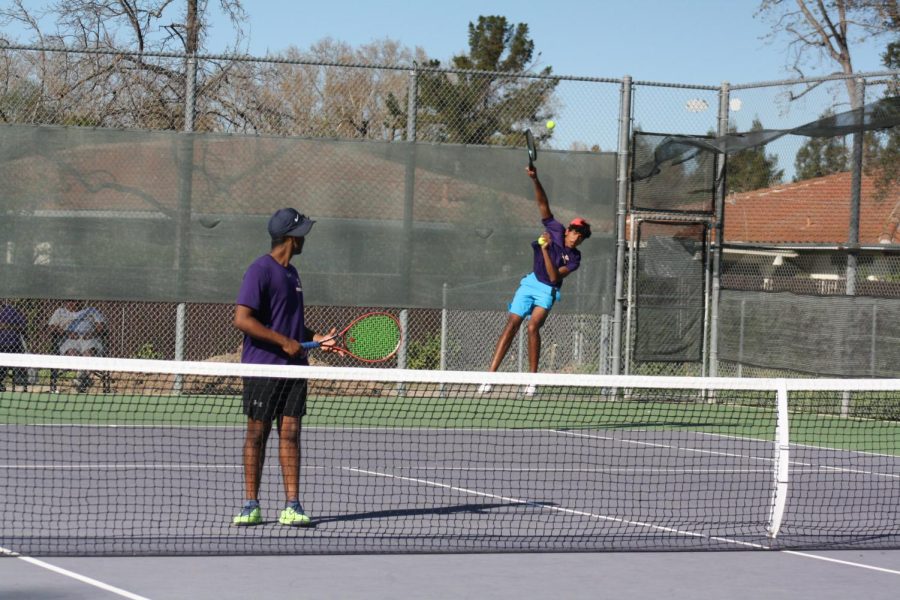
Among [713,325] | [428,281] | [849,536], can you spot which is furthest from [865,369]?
[849,536]

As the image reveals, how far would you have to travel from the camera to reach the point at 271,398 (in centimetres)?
636

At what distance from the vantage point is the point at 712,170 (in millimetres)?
14609

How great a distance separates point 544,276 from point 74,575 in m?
7.11

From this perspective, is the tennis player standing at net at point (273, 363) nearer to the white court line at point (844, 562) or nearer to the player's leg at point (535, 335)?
the white court line at point (844, 562)

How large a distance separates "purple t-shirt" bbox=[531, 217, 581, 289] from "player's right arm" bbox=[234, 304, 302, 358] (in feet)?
18.2

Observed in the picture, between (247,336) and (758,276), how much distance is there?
1024cm

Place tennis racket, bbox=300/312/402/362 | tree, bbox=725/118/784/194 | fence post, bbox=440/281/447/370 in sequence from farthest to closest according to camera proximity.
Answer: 1. tree, bbox=725/118/784/194
2. fence post, bbox=440/281/447/370
3. tennis racket, bbox=300/312/402/362

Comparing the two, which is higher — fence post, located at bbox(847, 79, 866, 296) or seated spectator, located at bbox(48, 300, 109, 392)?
fence post, located at bbox(847, 79, 866, 296)

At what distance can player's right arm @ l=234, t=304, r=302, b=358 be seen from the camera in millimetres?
6258

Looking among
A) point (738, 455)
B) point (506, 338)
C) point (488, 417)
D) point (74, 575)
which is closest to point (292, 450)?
point (74, 575)

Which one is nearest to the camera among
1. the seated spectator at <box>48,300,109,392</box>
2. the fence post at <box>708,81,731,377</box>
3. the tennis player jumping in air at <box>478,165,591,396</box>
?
the tennis player jumping in air at <box>478,165,591,396</box>

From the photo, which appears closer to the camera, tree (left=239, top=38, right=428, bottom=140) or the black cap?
the black cap

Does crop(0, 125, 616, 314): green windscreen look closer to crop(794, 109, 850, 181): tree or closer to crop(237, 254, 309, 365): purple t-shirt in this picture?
crop(794, 109, 850, 181): tree

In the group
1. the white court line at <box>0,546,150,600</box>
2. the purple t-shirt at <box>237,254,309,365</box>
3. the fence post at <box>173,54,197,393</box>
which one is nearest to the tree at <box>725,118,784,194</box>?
the fence post at <box>173,54,197,393</box>
